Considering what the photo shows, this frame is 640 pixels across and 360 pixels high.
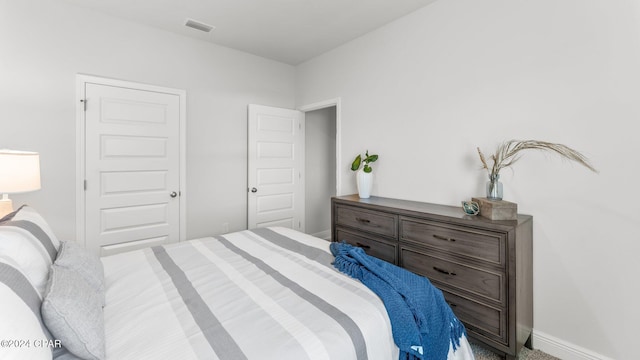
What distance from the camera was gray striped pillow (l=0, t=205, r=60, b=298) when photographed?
1.04m

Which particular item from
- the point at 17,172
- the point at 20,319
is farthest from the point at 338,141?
the point at 20,319

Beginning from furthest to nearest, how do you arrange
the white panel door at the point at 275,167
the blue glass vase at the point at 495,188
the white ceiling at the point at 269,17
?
the white panel door at the point at 275,167, the white ceiling at the point at 269,17, the blue glass vase at the point at 495,188

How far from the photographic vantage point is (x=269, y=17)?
2881mm

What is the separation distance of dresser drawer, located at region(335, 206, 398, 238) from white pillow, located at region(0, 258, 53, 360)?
6.85 ft

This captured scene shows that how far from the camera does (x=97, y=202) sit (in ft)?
9.25

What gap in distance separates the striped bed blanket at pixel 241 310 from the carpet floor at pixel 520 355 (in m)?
0.62

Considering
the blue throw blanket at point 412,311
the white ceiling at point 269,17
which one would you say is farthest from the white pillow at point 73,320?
the white ceiling at point 269,17

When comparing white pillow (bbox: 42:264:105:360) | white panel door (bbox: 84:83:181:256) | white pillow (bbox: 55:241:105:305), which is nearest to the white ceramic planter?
white panel door (bbox: 84:83:181:256)

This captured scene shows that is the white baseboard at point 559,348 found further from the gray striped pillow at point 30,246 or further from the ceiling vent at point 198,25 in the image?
the ceiling vent at point 198,25

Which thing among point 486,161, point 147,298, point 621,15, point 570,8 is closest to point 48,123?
point 147,298

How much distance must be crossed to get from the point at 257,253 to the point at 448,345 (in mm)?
1207

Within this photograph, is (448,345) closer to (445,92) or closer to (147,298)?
(147,298)

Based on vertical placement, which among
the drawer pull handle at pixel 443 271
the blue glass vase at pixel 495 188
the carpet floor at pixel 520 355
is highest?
the blue glass vase at pixel 495 188

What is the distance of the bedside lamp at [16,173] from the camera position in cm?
188
